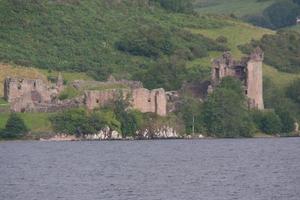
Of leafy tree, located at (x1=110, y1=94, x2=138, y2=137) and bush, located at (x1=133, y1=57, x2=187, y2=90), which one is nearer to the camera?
leafy tree, located at (x1=110, y1=94, x2=138, y2=137)

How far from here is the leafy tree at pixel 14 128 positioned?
13588 cm

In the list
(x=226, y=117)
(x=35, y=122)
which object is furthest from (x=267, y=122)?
(x=35, y=122)

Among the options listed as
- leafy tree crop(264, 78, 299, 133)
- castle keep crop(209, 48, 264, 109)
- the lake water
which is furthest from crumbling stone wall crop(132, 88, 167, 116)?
leafy tree crop(264, 78, 299, 133)

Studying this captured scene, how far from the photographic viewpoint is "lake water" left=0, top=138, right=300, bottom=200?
9119 centimetres

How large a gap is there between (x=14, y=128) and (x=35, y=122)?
117 inches

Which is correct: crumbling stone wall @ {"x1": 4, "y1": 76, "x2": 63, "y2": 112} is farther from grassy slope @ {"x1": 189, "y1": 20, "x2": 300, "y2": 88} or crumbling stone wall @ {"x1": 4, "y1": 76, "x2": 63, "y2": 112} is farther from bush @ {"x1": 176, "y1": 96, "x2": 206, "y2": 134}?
grassy slope @ {"x1": 189, "y1": 20, "x2": 300, "y2": 88}

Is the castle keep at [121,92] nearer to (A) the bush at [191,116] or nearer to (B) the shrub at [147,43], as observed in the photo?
(A) the bush at [191,116]

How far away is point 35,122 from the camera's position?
139 meters

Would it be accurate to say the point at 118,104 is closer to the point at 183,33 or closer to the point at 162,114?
the point at 162,114

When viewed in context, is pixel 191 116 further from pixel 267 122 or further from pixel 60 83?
pixel 60 83

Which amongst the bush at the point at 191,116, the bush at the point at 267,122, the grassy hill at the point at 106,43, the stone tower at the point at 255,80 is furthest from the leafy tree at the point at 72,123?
the grassy hill at the point at 106,43

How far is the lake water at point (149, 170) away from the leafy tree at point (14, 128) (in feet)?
4.01

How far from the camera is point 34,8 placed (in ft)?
630

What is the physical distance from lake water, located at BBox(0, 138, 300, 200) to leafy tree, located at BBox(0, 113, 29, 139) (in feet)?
4.01
